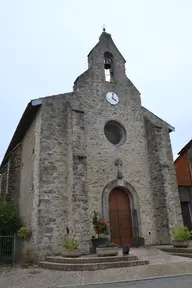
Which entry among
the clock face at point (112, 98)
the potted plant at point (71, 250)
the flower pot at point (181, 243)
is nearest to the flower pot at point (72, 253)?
the potted plant at point (71, 250)

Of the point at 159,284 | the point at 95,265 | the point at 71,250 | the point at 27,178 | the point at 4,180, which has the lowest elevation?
the point at 159,284

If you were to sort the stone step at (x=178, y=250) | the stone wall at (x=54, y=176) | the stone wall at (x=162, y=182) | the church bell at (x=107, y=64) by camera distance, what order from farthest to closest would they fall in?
the church bell at (x=107, y=64) → the stone wall at (x=162, y=182) → the stone wall at (x=54, y=176) → the stone step at (x=178, y=250)

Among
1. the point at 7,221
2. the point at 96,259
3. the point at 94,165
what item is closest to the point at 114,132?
the point at 94,165

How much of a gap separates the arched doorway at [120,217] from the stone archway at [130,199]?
0.65ft

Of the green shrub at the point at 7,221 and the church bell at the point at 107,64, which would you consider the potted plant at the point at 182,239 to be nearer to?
the green shrub at the point at 7,221

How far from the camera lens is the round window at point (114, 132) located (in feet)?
48.0

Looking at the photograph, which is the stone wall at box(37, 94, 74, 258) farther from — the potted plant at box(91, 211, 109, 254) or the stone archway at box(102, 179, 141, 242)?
the stone archway at box(102, 179, 141, 242)

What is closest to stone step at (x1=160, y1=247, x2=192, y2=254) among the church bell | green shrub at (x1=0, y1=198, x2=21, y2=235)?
green shrub at (x1=0, y1=198, x2=21, y2=235)

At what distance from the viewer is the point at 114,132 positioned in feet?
49.3

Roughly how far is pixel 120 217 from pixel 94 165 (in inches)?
118

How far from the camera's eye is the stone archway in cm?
1254

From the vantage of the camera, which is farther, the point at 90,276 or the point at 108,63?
the point at 108,63

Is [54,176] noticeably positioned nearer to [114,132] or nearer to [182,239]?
[114,132]

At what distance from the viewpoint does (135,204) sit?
13.4 meters
